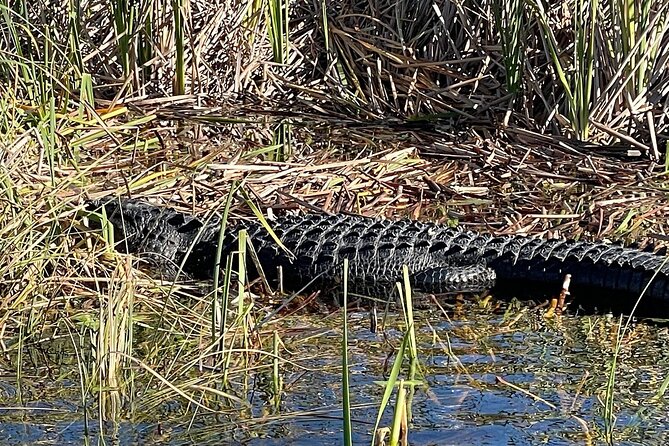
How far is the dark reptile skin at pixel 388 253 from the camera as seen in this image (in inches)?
175

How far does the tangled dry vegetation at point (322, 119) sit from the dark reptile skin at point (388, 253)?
0.29 metres

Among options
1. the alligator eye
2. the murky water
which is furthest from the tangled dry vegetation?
the murky water

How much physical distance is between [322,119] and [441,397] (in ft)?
13.7

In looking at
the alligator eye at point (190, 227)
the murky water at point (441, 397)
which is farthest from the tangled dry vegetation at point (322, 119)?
the murky water at point (441, 397)

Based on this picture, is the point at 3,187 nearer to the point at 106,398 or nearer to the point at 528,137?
the point at 106,398

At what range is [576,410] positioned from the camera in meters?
2.98

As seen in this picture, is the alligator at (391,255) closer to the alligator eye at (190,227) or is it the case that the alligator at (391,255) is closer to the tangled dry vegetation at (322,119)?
the alligator eye at (190,227)

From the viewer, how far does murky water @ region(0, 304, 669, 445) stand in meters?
2.78

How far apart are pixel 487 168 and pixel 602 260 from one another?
165 centimetres

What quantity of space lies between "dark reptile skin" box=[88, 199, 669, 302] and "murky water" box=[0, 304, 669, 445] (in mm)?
598

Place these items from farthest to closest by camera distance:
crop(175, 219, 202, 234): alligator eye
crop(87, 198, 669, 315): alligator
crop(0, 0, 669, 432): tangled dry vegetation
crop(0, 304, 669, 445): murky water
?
crop(175, 219, 202, 234): alligator eye < crop(87, 198, 669, 315): alligator < crop(0, 0, 669, 432): tangled dry vegetation < crop(0, 304, 669, 445): murky water

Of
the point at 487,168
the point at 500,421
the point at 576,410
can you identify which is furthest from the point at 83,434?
the point at 487,168

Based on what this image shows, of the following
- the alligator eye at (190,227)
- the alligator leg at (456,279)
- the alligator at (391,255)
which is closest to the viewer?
the alligator at (391,255)

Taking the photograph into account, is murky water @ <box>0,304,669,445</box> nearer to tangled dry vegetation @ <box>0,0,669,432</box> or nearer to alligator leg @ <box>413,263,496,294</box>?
tangled dry vegetation @ <box>0,0,669,432</box>
